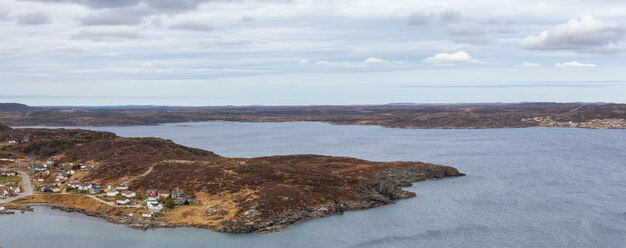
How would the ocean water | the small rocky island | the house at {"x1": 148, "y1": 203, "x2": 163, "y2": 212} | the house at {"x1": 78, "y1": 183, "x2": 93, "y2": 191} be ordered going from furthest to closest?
the house at {"x1": 78, "y1": 183, "x2": 93, "y2": 191}
the house at {"x1": 148, "y1": 203, "x2": 163, "y2": 212}
the small rocky island
the ocean water

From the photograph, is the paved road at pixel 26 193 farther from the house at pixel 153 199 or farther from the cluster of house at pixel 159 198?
the cluster of house at pixel 159 198

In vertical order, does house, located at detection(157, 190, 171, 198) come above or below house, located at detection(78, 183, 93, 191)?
above

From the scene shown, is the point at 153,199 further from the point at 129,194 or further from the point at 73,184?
the point at 73,184

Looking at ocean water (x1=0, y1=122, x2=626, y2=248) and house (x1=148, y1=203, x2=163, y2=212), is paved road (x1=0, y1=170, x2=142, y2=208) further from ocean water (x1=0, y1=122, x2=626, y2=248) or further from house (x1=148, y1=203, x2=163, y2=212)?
ocean water (x1=0, y1=122, x2=626, y2=248)

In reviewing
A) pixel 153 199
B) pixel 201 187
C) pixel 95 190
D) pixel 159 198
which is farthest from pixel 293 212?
pixel 95 190

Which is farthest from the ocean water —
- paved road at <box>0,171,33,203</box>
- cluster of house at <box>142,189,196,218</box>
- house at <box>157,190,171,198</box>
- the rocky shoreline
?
house at <box>157,190,171,198</box>

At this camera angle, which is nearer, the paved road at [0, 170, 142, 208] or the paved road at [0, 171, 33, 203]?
the paved road at [0, 170, 142, 208]

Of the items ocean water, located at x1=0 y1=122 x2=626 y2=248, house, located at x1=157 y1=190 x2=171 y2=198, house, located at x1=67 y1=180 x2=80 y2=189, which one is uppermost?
house, located at x1=157 y1=190 x2=171 y2=198

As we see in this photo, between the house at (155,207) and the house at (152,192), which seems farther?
the house at (152,192)

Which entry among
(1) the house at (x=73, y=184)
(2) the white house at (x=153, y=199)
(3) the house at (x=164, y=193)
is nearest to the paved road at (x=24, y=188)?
(1) the house at (x=73, y=184)
